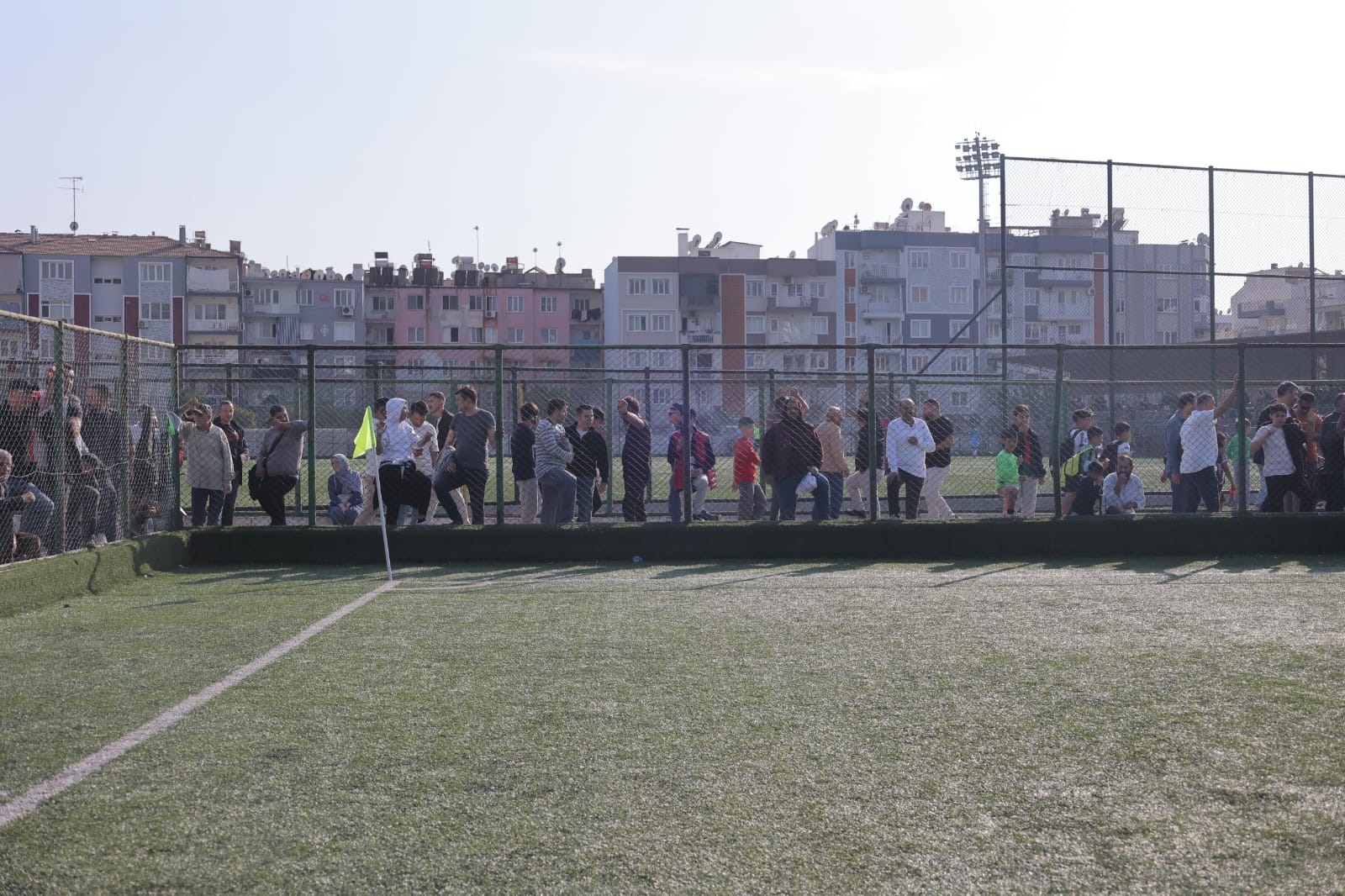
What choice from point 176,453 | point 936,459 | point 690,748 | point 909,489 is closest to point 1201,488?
point 936,459

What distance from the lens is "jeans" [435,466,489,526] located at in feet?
44.9

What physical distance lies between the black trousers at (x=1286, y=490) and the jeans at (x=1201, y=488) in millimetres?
517

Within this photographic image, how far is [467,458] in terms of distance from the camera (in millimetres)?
13648

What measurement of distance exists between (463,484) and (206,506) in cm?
269

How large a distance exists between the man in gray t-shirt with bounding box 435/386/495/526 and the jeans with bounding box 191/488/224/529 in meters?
2.27

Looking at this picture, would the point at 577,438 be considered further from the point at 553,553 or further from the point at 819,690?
the point at 819,690

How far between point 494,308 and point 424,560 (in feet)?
283

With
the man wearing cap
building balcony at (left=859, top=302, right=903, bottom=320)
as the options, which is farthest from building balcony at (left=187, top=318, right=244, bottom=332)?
the man wearing cap

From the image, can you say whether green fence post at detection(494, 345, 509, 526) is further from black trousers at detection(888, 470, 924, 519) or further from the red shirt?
black trousers at detection(888, 470, 924, 519)

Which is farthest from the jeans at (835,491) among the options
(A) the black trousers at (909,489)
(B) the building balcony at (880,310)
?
(B) the building balcony at (880,310)

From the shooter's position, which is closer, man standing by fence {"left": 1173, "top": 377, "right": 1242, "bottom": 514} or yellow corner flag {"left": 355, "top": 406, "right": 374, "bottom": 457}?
yellow corner flag {"left": 355, "top": 406, "right": 374, "bottom": 457}

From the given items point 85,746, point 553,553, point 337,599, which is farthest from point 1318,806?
point 553,553

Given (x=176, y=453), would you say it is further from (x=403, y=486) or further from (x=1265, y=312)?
(x=1265, y=312)

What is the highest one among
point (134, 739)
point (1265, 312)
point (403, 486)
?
point (1265, 312)
